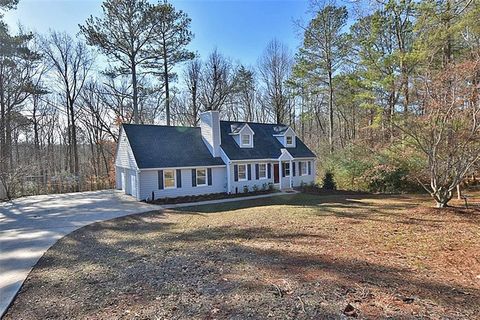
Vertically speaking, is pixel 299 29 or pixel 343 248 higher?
pixel 299 29

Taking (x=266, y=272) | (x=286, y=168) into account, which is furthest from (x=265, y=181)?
(x=266, y=272)

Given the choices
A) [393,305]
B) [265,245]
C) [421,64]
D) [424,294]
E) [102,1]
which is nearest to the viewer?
[393,305]

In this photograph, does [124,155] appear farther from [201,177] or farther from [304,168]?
[304,168]

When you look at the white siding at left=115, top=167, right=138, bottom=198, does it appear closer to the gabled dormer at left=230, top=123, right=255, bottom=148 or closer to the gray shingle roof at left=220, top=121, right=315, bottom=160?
the gray shingle roof at left=220, top=121, right=315, bottom=160

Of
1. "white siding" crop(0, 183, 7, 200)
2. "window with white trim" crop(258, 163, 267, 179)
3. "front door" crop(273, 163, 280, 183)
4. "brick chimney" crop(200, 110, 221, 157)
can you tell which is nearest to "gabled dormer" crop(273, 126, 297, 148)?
"front door" crop(273, 163, 280, 183)

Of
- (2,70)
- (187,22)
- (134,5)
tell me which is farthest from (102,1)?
(2,70)

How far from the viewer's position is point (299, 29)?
21953mm

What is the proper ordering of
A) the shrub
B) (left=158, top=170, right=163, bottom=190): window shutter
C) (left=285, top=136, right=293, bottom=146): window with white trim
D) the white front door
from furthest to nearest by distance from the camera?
(left=285, top=136, right=293, bottom=146): window with white trim < the shrub < the white front door < (left=158, top=170, right=163, bottom=190): window shutter

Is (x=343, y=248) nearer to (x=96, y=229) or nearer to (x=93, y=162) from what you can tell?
(x=96, y=229)

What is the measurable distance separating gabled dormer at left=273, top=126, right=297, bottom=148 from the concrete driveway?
11.5 meters

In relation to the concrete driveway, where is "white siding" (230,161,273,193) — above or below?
above

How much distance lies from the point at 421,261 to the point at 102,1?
22902 millimetres

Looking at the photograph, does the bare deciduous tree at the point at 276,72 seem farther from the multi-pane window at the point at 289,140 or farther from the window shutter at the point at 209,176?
the window shutter at the point at 209,176

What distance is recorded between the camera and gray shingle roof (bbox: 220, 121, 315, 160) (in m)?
18.5
